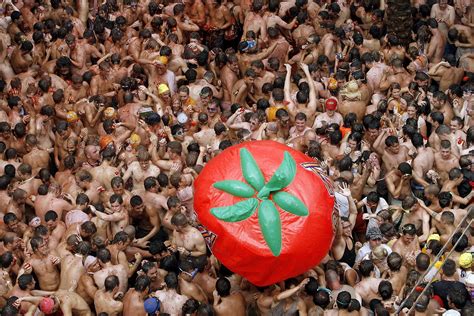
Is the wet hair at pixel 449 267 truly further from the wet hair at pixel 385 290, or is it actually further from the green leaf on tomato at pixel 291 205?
the green leaf on tomato at pixel 291 205

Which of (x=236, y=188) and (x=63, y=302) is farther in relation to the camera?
(x=63, y=302)

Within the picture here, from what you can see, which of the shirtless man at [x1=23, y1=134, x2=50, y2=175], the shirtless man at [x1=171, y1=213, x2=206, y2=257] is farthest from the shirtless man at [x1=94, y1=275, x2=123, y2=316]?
the shirtless man at [x1=23, y1=134, x2=50, y2=175]

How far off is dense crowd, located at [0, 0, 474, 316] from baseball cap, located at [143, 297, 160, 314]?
2 cm

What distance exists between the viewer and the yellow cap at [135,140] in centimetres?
1555

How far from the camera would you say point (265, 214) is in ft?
40.3

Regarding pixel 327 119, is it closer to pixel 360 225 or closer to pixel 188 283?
pixel 360 225

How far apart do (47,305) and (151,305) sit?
1.22 m

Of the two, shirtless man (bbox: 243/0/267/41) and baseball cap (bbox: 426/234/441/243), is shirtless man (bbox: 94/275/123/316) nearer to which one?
baseball cap (bbox: 426/234/441/243)

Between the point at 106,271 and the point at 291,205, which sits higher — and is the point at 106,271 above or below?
below

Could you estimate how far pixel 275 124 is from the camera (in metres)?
15.3

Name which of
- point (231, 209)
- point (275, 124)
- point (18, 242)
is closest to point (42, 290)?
point (18, 242)

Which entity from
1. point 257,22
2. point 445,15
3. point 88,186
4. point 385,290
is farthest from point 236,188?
point 445,15

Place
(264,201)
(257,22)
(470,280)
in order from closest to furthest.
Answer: (264,201) → (470,280) → (257,22)

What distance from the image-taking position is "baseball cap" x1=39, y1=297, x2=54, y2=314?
12.7 meters
